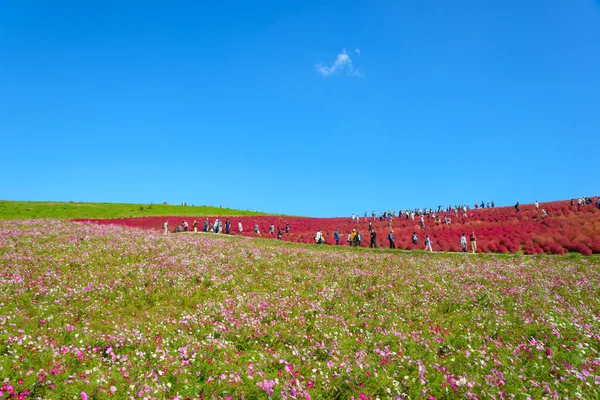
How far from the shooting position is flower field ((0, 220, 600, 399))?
7016mm

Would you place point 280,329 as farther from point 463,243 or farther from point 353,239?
point 353,239

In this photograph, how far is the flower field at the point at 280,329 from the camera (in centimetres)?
702

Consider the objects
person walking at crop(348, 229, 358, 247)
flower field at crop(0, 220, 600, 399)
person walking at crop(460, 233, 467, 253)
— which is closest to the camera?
flower field at crop(0, 220, 600, 399)

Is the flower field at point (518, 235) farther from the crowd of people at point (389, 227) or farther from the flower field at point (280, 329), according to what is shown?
the flower field at point (280, 329)

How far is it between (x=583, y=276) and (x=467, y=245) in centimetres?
1658

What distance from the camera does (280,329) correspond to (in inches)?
424

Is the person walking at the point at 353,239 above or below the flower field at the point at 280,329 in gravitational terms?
above

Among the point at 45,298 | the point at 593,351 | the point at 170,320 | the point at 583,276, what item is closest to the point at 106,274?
the point at 45,298

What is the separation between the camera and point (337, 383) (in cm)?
733

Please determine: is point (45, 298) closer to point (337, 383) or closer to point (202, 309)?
point (202, 309)

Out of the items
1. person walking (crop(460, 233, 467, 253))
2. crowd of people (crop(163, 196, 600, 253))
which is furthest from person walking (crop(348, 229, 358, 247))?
person walking (crop(460, 233, 467, 253))

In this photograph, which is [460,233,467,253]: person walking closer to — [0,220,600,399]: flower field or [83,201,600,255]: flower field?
[83,201,600,255]: flower field

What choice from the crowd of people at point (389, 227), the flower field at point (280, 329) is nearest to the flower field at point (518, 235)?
the crowd of people at point (389, 227)

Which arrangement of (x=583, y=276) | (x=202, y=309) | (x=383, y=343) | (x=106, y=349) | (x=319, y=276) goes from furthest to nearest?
(x=583, y=276) < (x=319, y=276) < (x=202, y=309) < (x=383, y=343) < (x=106, y=349)
